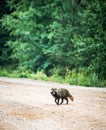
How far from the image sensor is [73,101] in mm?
17047

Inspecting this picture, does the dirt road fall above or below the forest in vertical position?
below

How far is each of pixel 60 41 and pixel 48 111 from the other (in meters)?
18.8

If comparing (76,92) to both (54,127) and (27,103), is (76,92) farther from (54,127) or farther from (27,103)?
(54,127)

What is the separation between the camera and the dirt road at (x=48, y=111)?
460 inches

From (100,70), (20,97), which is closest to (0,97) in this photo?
(20,97)

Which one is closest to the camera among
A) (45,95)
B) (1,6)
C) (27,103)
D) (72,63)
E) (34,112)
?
(34,112)

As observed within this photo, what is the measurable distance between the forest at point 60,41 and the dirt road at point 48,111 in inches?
210

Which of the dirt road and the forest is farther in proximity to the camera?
the forest

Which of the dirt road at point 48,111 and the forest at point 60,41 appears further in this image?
the forest at point 60,41

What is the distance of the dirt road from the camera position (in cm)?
1167

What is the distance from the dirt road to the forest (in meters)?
5.33

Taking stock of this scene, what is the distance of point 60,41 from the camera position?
32.5 meters

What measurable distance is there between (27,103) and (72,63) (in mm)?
15531

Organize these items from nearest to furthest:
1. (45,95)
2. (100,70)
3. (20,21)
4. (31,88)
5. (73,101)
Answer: (73,101) < (45,95) < (31,88) < (100,70) < (20,21)
